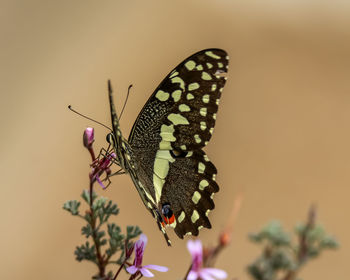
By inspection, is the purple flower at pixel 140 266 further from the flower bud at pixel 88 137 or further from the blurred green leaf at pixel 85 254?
the flower bud at pixel 88 137

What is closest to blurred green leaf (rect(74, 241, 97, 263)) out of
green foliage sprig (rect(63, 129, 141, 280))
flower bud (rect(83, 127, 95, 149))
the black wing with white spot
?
green foliage sprig (rect(63, 129, 141, 280))

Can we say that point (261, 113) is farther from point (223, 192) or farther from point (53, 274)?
point (53, 274)

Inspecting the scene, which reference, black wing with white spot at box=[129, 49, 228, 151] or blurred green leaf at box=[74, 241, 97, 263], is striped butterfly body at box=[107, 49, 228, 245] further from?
blurred green leaf at box=[74, 241, 97, 263]

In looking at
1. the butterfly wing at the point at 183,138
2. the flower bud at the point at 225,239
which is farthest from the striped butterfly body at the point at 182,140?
the flower bud at the point at 225,239

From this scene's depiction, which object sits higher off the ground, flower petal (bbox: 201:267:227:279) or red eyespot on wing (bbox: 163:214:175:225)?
red eyespot on wing (bbox: 163:214:175:225)

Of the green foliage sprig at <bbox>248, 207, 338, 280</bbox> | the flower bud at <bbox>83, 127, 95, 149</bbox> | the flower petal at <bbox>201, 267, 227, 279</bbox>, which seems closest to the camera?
the green foliage sprig at <bbox>248, 207, 338, 280</bbox>

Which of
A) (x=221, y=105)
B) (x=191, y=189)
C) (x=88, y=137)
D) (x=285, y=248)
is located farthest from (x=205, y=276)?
(x=221, y=105)

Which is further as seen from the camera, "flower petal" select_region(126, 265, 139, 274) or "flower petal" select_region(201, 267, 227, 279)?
"flower petal" select_region(126, 265, 139, 274)

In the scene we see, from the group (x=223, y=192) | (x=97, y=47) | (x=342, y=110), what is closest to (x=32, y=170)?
(x=223, y=192)

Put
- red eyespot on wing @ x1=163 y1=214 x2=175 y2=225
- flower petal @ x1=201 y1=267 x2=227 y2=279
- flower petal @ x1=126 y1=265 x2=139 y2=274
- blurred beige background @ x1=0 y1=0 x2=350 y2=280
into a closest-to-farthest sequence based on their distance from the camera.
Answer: flower petal @ x1=201 y1=267 x2=227 y2=279 → flower petal @ x1=126 y1=265 x2=139 y2=274 → red eyespot on wing @ x1=163 y1=214 x2=175 y2=225 → blurred beige background @ x1=0 y1=0 x2=350 y2=280
